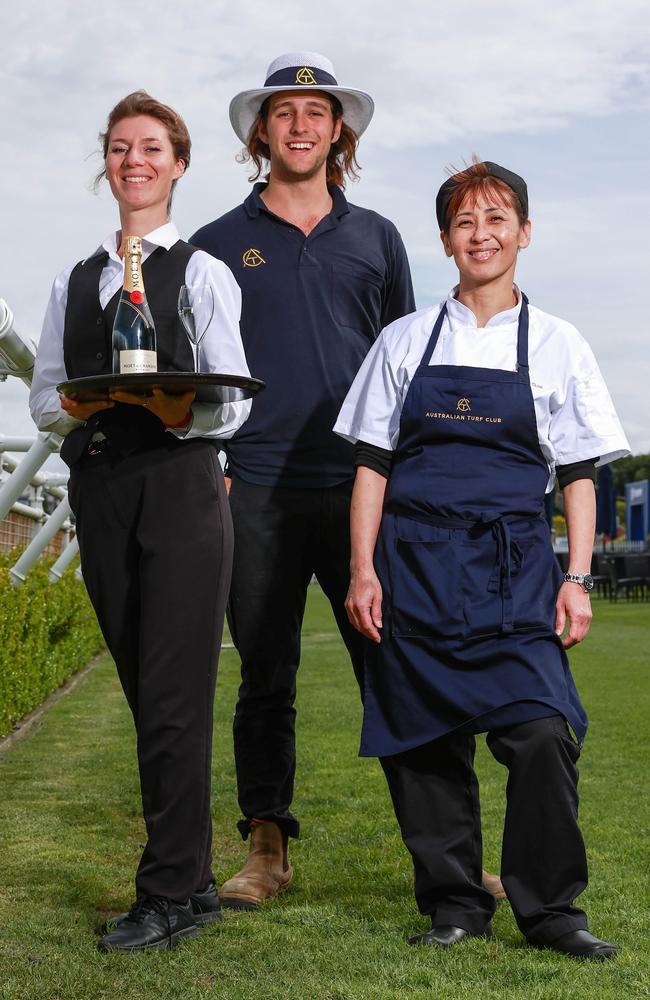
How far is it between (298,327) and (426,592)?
43.4 inches

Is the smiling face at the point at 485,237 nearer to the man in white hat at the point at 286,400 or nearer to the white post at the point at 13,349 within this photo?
the man in white hat at the point at 286,400

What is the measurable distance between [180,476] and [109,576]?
1.15ft

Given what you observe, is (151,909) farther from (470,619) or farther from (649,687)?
(649,687)

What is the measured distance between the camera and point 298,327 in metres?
4.32

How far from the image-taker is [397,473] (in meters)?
3.84

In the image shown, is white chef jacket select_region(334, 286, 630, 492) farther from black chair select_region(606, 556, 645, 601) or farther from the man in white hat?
black chair select_region(606, 556, 645, 601)

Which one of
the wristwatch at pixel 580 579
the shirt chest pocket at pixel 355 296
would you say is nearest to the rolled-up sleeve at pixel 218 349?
the shirt chest pocket at pixel 355 296

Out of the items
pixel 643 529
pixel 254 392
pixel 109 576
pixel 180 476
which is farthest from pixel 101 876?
pixel 643 529

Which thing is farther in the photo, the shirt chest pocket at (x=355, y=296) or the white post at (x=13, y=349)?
the white post at (x=13, y=349)

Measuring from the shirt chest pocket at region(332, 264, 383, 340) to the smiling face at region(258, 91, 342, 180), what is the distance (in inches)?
14.2

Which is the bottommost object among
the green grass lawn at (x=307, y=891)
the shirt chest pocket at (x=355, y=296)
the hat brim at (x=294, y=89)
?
the green grass lawn at (x=307, y=891)

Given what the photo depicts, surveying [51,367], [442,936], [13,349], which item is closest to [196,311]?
[51,367]

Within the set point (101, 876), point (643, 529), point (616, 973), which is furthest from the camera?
point (643, 529)

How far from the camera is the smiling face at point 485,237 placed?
3805mm
